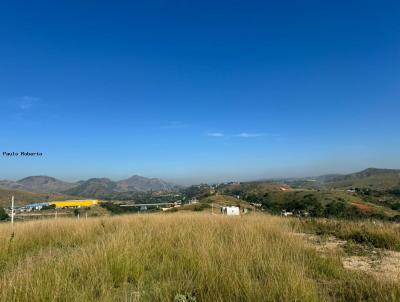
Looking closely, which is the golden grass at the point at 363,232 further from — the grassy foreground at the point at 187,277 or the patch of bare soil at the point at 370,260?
the grassy foreground at the point at 187,277

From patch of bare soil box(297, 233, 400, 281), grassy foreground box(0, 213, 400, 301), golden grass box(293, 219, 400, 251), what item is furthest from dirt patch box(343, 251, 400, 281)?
Result: golden grass box(293, 219, 400, 251)

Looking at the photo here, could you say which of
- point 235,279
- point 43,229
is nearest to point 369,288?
point 235,279

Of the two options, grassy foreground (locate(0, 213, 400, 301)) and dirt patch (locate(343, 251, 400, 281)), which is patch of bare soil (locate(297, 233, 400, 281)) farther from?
grassy foreground (locate(0, 213, 400, 301))

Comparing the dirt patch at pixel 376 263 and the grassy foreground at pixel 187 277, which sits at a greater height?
the grassy foreground at pixel 187 277

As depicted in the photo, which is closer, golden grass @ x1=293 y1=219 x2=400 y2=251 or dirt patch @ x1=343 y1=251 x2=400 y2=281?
dirt patch @ x1=343 y1=251 x2=400 y2=281

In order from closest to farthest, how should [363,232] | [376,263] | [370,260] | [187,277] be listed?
[187,277], [376,263], [370,260], [363,232]

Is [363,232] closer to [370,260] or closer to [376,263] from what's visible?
[370,260]

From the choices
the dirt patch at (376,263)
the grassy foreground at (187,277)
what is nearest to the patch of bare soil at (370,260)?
the dirt patch at (376,263)

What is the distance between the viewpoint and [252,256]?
14.4 ft

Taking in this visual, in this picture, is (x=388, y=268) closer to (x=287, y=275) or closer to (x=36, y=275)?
(x=287, y=275)

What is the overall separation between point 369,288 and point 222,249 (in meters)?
2.07

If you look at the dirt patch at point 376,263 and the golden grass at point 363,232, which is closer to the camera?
the dirt patch at point 376,263

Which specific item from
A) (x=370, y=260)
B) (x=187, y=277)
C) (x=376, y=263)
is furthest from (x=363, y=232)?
(x=187, y=277)

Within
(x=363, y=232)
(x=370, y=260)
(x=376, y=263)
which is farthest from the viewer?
(x=363, y=232)
